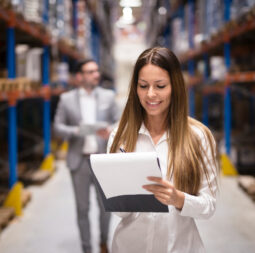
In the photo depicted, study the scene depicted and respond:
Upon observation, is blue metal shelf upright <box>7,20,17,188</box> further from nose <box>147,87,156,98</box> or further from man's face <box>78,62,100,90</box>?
nose <box>147,87,156,98</box>

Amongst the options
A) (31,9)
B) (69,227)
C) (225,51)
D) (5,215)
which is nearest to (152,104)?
(69,227)

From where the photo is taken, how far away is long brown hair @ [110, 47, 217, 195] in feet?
5.50

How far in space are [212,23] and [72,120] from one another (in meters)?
5.04

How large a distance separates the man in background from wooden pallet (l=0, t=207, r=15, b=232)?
1164 mm

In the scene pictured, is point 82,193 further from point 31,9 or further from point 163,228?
point 31,9

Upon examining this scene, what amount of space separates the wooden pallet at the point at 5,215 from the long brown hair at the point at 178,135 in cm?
277

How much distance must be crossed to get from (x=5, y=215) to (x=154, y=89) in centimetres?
312

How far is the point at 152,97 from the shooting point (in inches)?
66.6

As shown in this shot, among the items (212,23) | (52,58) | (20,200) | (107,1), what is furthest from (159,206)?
(107,1)

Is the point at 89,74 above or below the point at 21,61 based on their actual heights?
below

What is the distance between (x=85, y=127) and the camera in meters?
3.41

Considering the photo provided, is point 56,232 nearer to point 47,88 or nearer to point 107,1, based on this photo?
point 47,88

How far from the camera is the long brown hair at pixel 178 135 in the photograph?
1.68 meters

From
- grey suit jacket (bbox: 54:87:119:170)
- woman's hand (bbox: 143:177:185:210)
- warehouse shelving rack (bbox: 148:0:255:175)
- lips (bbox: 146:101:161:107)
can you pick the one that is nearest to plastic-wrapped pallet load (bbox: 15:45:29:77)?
grey suit jacket (bbox: 54:87:119:170)
